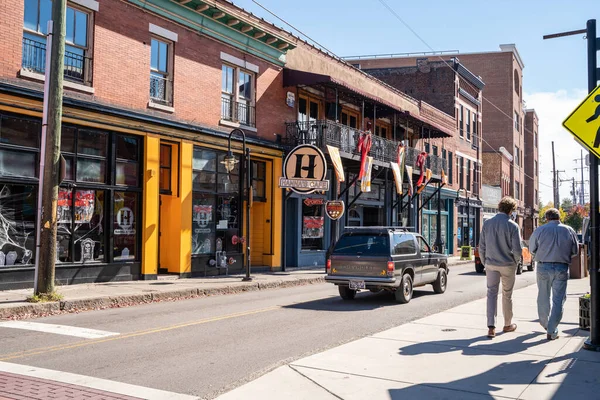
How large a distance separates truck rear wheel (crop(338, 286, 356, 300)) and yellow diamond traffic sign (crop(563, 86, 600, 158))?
300 inches

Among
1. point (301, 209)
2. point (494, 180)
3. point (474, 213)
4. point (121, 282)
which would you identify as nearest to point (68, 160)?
point (121, 282)

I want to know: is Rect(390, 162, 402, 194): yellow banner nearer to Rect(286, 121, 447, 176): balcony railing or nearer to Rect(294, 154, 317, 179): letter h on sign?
Rect(286, 121, 447, 176): balcony railing

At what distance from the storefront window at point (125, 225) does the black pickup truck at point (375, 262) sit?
602 centimetres

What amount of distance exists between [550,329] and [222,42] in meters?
15.1

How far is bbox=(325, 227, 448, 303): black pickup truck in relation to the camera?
43.2 feet

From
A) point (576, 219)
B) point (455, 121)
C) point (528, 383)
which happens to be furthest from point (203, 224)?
point (576, 219)

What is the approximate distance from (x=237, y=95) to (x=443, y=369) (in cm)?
1572

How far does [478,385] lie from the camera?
6.08 meters

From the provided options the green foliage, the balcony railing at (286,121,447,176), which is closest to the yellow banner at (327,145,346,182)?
the balcony railing at (286,121,447,176)

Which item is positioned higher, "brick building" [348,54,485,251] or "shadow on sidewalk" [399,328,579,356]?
"brick building" [348,54,485,251]

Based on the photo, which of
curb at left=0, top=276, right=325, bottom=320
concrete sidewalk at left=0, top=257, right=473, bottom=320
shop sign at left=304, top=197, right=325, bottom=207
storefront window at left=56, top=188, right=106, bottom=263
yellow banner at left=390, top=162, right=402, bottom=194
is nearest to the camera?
curb at left=0, top=276, right=325, bottom=320

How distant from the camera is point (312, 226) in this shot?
987 inches

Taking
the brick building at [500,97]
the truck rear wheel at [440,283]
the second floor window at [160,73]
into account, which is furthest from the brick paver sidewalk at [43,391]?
the brick building at [500,97]

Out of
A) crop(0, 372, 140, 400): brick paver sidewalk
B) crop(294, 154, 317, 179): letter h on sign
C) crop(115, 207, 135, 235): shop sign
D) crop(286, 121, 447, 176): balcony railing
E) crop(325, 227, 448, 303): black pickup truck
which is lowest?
crop(0, 372, 140, 400): brick paver sidewalk
